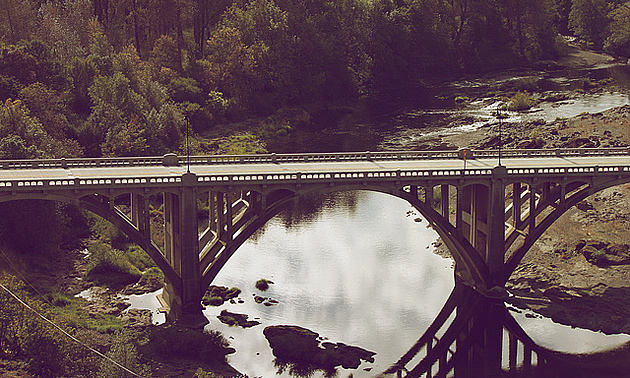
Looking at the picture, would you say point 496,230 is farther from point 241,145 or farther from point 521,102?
point 521,102

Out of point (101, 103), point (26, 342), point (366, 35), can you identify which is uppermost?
point (366, 35)

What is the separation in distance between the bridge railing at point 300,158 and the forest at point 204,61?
4590 mm

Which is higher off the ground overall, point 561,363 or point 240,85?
point 240,85

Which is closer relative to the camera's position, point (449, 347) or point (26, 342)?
point (26, 342)

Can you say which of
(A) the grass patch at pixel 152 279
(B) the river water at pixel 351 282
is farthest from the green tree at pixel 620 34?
(A) the grass patch at pixel 152 279

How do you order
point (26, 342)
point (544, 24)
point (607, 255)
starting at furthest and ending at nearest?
point (544, 24), point (607, 255), point (26, 342)

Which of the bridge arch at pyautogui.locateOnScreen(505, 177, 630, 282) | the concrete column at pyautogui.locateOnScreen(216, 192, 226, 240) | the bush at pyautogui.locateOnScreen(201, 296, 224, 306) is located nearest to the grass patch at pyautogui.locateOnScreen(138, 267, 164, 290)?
the bush at pyautogui.locateOnScreen(201, 296, 224, 306)

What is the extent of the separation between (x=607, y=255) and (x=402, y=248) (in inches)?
734

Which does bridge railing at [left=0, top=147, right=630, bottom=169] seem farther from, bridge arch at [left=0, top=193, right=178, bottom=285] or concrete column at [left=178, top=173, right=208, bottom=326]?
concrete column at [left=178, top=173, right=208, bottom=326]

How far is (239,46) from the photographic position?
432 feet

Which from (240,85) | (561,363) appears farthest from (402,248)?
(240,85)

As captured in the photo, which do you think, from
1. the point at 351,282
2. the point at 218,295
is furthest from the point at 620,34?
the point at 218,295

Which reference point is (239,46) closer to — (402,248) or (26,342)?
(402,248)

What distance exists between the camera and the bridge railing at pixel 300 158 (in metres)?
69.0
